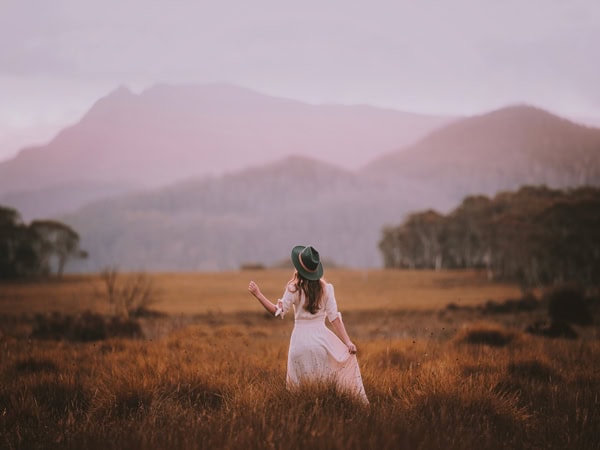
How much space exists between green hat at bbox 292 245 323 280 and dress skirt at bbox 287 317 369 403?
1.55 feet

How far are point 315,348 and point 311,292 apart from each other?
22.1 inches

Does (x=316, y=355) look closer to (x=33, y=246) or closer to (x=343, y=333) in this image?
(x=343, y=333)

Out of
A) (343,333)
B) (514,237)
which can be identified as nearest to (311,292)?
(343,333)

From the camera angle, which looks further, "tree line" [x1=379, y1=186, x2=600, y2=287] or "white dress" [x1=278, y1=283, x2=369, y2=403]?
"tree line" [x1=379, y1=186, x2=600, y2=287]

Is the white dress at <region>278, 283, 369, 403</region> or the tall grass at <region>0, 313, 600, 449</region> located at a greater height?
the white dress at <region>278, 283, 369, 403</region>

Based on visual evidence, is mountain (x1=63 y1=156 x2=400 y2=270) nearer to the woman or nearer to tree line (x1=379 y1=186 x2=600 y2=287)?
tree line (x1=379 y1=186 x2=600 y2=287)

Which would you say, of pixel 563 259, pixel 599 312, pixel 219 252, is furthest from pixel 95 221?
pixel 599 312

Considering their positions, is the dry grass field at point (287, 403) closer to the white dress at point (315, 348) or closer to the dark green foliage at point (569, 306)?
the white dress at point (315, 348)

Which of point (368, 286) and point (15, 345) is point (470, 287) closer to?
point (368, 286)

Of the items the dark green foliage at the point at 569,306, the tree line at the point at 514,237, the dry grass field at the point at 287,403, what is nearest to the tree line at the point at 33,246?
the tree line at the point at 514,237

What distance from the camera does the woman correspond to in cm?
504

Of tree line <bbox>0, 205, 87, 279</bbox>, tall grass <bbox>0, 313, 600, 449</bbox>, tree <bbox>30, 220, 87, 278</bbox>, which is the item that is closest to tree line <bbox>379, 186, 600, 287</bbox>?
tall grass <bbox>0, 313, 600, 449</bbox>

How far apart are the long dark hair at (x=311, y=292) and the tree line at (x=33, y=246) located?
62636mm

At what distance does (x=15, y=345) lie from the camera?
10375mm
